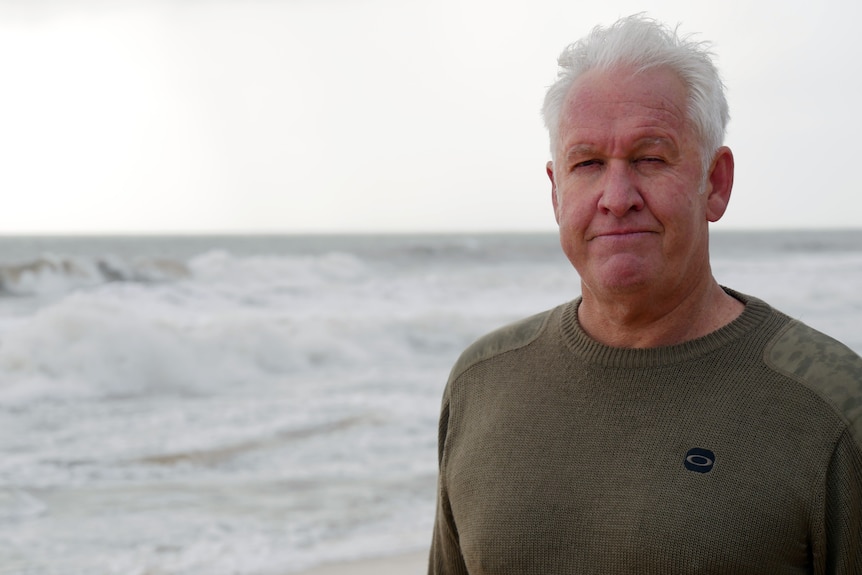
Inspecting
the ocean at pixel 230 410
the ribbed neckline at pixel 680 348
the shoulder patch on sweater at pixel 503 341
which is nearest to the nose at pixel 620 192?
the ribbed neckline at pixel 680 348

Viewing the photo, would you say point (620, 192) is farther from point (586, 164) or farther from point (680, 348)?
point (680, 348)

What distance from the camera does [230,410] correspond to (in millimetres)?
8836

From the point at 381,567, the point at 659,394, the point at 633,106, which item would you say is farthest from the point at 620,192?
the point at 381,567

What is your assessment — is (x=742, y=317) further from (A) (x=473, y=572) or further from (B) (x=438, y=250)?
(B) (x=438, y=250)

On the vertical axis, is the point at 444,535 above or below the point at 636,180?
below

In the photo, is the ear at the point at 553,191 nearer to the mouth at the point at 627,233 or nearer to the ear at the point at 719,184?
the mouth at the point at 627,233

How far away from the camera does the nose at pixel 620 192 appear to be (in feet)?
5.33

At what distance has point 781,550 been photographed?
152 cm

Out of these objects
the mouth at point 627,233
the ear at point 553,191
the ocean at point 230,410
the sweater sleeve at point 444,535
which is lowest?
the ocean at point 230,410

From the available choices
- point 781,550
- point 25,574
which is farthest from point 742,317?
point 25,574

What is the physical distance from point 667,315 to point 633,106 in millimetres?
381

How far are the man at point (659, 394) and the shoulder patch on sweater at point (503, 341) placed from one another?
123mm

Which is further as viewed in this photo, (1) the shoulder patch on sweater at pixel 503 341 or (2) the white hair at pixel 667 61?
(1) the shoulder patch on sweater at pixel 503 341

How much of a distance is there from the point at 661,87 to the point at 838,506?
744 millimetres
